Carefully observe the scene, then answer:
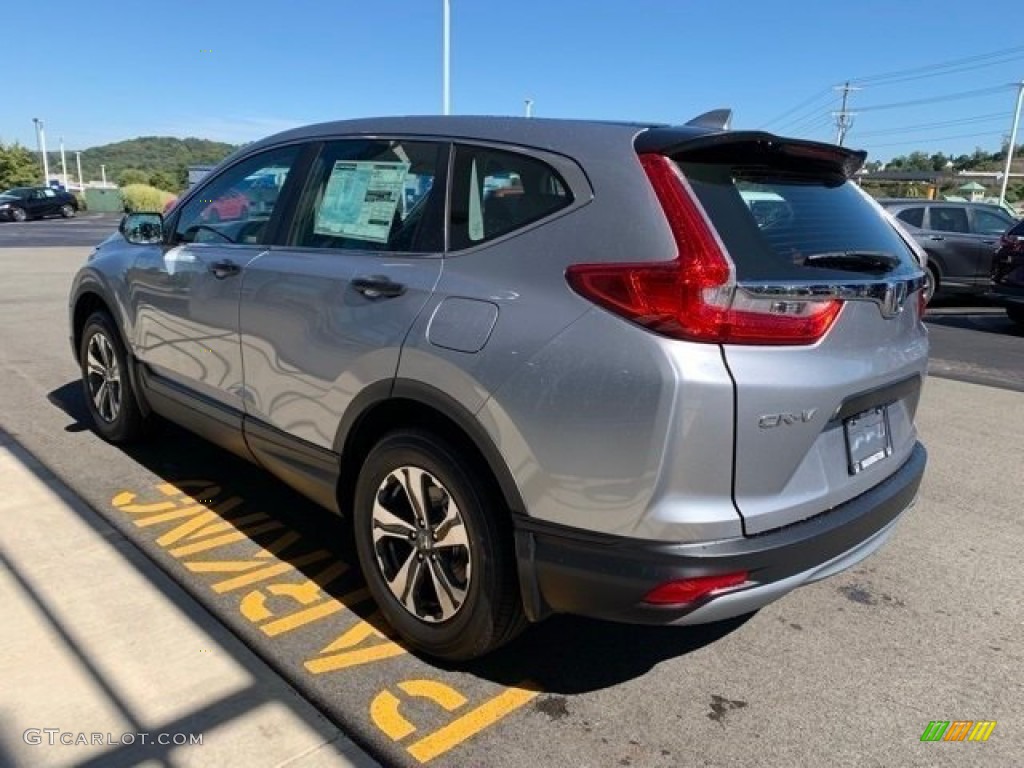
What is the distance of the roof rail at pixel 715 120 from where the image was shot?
2693 millimetres

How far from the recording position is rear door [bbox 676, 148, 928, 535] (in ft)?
6.88

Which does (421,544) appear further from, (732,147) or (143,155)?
(143,155)

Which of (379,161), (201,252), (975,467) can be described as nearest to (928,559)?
(975,467)

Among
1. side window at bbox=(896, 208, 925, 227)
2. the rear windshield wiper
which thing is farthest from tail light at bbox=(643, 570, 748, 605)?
side window at bbox=(896, 208, 925, 227)

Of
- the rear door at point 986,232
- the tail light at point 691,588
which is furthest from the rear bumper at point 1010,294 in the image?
the tail light at point 691,588

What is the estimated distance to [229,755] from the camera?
2262mm

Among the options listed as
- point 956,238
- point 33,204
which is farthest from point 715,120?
point 33,204

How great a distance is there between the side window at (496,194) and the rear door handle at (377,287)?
0.78 ft

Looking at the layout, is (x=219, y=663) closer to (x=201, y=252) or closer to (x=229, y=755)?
(x=229, y=755)

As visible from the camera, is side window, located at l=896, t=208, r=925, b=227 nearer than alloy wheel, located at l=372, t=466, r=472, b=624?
No

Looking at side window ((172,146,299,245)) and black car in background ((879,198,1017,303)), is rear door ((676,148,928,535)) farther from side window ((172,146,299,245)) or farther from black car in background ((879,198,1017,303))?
black car in background ((879,198,1017,303))

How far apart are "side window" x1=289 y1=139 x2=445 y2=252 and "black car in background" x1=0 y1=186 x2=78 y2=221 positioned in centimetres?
4028

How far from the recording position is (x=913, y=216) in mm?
12781

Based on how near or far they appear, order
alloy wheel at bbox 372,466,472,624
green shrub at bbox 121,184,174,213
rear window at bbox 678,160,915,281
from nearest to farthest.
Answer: rear window at bbox 678,160,915,281 → alloy wheel at bbox 372,466,472,624 → green shrub at bbox 121,184,174,213
